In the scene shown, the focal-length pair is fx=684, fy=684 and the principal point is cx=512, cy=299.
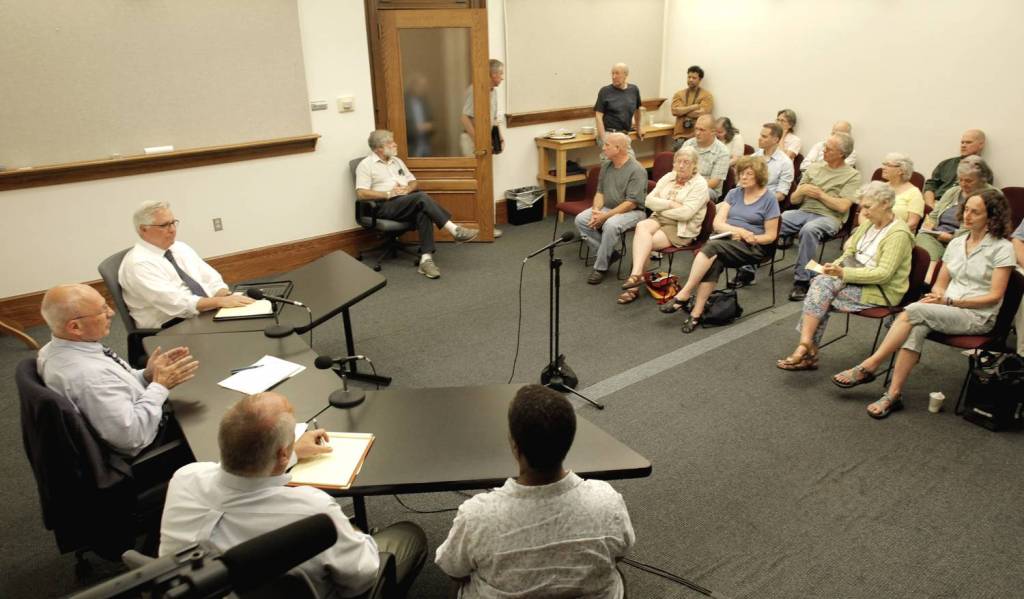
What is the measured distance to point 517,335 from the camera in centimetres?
465

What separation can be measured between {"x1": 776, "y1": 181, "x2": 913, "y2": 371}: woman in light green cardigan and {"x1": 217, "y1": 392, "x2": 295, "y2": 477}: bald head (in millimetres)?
3278

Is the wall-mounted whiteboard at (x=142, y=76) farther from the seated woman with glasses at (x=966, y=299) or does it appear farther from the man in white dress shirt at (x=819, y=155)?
the seated woman with glasses at (x=966, y=299)

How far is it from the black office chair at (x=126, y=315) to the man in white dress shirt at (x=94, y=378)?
79 centimetres

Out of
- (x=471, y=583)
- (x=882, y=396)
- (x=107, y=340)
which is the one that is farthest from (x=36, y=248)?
(x=882, y=396)

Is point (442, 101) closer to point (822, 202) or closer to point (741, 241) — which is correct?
point (741, 241)

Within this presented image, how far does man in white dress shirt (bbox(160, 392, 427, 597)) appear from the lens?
5.41 feet

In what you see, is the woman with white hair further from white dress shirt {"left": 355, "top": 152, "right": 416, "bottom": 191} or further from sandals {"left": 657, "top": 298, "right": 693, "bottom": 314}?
white dress shirt {"left": 355, "top": 152, "right": 416, "bottom": 191}

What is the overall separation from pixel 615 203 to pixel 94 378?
13.7ft

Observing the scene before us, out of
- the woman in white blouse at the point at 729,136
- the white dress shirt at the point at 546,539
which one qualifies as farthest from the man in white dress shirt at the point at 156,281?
the woman in white blouse at the point at 729,136

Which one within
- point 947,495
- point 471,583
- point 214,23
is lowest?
point 947,495

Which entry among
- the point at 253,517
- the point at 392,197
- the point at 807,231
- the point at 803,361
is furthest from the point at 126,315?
the point at 807,231

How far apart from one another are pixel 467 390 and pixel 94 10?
14.0ft

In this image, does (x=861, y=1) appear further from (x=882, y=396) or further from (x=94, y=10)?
(x=94, y=10)

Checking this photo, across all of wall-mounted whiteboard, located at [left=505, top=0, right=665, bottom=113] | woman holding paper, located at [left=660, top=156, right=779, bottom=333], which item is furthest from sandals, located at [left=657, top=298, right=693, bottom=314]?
wall-mounted whiteboard, located at [left=505, top=0, right=665, bottom=113]
